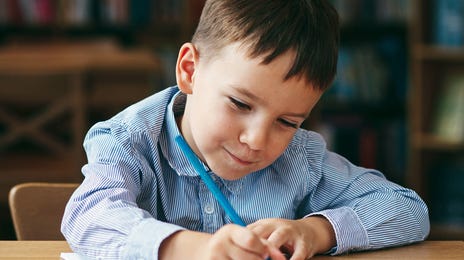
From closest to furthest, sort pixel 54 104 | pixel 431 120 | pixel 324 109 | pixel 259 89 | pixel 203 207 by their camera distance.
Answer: pixel 259 89 → pixel 203 207 → pixel 54 104 → pixel 431 120 → pixel 324 109

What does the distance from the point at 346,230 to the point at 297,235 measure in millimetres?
101

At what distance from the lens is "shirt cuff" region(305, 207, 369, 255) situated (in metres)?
1.20

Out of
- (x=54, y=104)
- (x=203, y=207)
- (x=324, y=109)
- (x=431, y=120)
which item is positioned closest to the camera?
(x=203, y=207)

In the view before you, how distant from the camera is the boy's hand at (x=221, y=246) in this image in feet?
3.26

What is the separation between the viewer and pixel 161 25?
4367 millimetres

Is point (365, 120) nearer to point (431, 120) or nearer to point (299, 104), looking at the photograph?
point (431, 120)

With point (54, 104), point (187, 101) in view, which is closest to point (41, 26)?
point (54, 104)

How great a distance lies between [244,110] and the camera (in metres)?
1.14

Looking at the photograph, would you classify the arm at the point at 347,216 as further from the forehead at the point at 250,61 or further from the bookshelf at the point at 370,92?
the bookshelf at the point at 370,92

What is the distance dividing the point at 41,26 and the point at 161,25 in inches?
21.7

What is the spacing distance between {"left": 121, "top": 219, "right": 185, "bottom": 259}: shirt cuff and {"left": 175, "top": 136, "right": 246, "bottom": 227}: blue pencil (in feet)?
0.35

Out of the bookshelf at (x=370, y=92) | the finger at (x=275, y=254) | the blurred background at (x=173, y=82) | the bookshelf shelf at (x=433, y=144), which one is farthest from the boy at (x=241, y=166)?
the bookshelf at (x=370, y=92)

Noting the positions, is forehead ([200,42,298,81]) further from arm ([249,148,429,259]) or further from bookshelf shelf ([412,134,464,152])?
bookshelf shelf ([412,134,464,152])

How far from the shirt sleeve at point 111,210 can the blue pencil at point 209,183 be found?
2.6 inches
